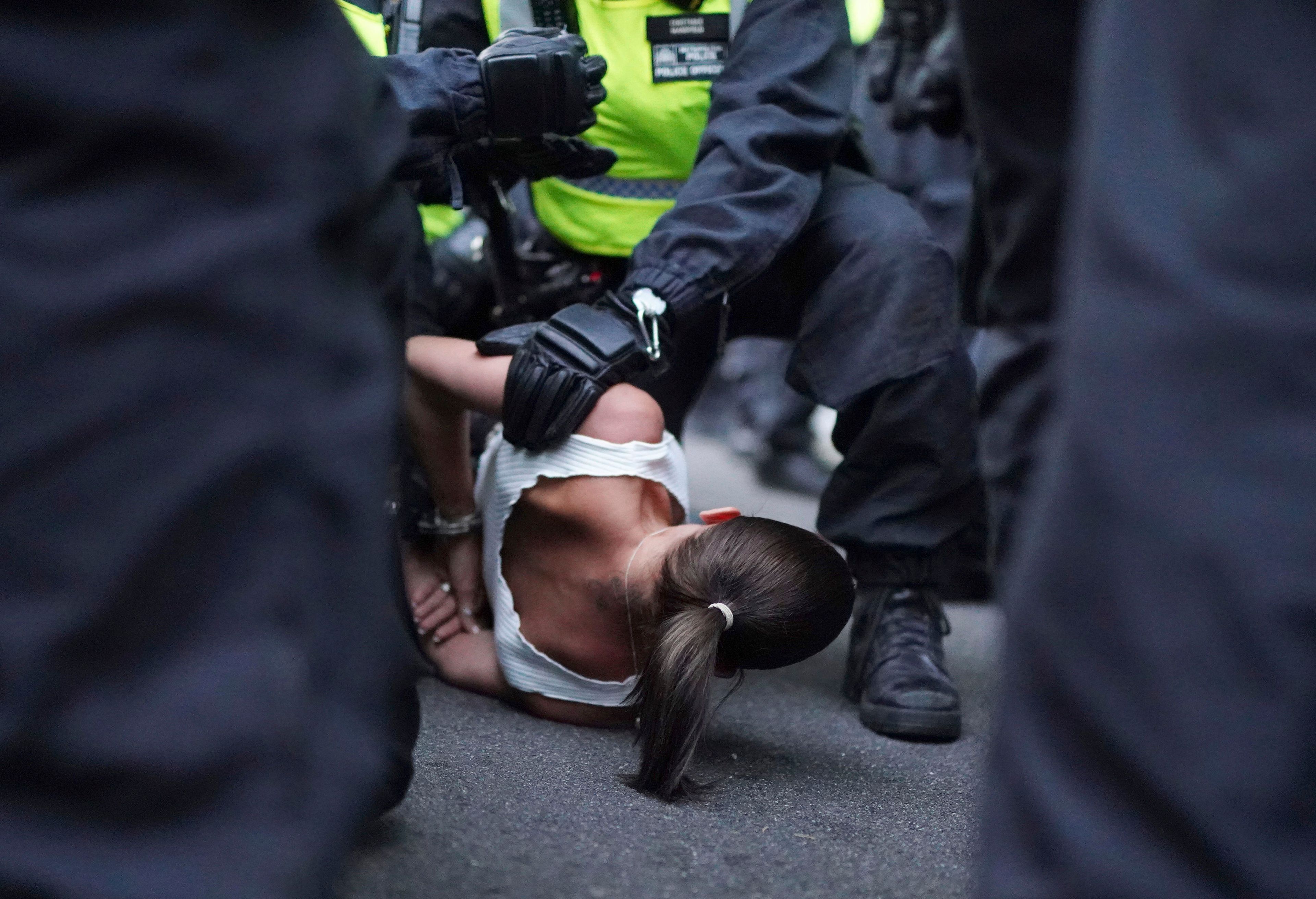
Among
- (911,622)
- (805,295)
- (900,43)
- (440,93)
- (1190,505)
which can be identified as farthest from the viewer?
(900,43)

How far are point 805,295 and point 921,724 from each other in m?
0.54

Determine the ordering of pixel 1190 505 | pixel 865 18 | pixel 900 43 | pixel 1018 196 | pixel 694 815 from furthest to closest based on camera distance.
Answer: pixel 865 18 < pixel 900 43 < pixel 694 815 < pixel 1018 196 < pixel 1190 505

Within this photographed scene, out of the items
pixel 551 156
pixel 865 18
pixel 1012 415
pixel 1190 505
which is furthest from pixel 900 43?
pixel 1190 505

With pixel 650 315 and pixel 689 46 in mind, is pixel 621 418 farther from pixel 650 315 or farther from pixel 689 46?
pixel 689 46

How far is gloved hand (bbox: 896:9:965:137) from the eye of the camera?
2.12 m

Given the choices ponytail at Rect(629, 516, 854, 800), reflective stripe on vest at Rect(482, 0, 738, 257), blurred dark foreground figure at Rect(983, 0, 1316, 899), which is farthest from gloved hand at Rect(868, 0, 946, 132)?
blurred dark foreground figure at Rect(983, 0, 1316, 899)

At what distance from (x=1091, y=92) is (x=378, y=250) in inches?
14.6

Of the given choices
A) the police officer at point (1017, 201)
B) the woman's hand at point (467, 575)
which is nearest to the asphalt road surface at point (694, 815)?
the woman's hand at point (467, 575)

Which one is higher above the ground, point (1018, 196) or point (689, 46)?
point (1018, 196)

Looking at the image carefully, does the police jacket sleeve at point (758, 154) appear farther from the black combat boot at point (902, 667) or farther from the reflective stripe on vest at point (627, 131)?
the black combat boot at point (902, 667)

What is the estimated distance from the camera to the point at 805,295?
59.9 inches

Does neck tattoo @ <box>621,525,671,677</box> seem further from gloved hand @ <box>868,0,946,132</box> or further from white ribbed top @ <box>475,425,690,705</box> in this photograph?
gloved hand @ <box>868,0,946,132</box>

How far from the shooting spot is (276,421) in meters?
0.57

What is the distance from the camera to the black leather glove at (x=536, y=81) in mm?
1240
